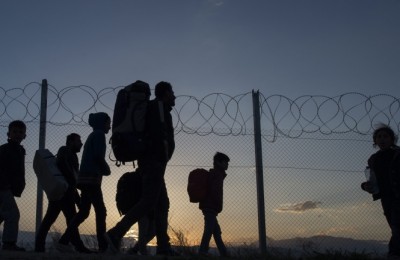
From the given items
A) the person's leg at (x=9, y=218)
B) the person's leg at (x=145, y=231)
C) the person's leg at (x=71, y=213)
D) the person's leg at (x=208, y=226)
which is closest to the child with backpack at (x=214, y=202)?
the person's leg at (x=208, y=226)

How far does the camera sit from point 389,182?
5406 mm

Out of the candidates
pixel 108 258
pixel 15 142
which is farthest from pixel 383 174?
pixel 15 142

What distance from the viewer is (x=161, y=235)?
16.3 ft

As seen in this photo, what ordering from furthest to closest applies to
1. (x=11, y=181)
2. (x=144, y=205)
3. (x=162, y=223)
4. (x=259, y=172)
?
(x=259, y=172)
(x=11, y=181)
(x=162, y=223)
(x=144, y=205)

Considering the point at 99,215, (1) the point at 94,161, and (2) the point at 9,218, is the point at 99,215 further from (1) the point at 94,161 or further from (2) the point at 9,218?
(2) the point at 9,218

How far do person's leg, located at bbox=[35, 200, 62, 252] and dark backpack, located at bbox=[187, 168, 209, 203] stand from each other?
1521 millimetres

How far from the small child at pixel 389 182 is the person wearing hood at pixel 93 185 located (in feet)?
8.62

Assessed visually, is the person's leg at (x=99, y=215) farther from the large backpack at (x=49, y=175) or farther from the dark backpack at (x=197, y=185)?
the dark backpack at (x=197, y=185)

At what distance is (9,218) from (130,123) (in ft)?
5.98

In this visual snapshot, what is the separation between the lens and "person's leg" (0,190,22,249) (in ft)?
18.1

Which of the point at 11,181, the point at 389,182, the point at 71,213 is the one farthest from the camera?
the point at 71,213

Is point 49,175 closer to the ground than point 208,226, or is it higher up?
higher up

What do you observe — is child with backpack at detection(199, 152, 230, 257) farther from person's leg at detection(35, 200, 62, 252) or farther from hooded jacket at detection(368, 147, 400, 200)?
hooded jacket at detection(368, 147, 400, 200)

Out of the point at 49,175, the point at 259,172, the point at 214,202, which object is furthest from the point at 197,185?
the point at 49,175
